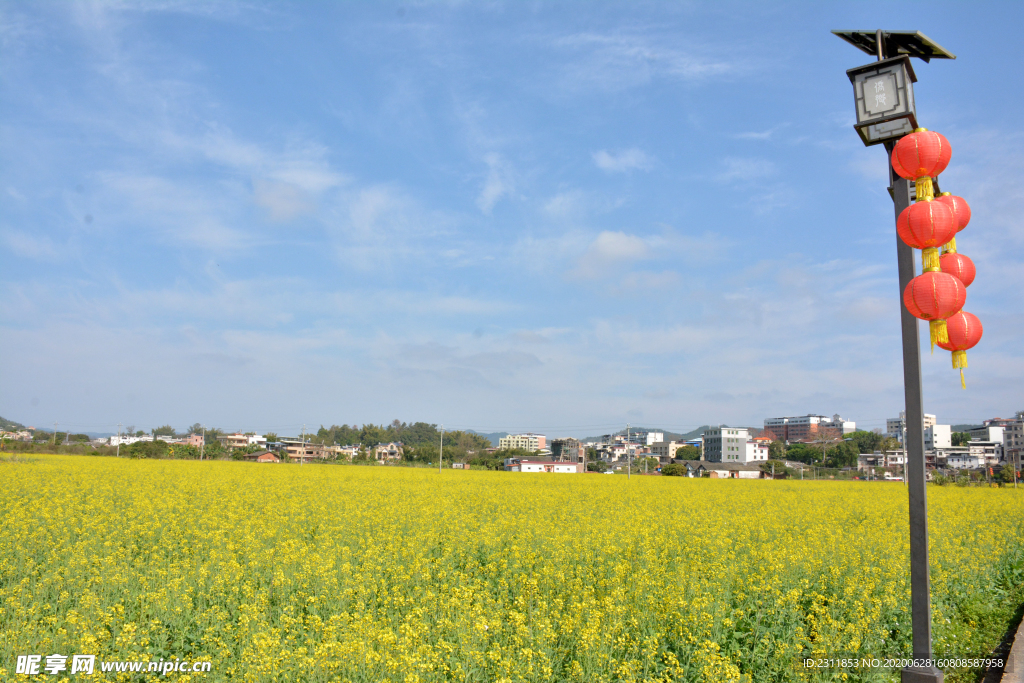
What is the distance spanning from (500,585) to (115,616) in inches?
159

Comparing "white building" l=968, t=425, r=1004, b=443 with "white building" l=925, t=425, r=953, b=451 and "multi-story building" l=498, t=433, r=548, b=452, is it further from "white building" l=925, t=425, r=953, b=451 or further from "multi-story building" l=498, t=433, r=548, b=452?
"multi-story building" l=498, t=433, r=548, b=452

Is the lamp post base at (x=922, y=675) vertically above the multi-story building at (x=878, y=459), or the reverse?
the lamp post base at (x=922, y=675)

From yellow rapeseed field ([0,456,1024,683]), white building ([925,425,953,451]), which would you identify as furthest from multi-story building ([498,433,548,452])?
yellow rapeseed field ([0,456,1024,683])

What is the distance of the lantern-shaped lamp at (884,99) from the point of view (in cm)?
429

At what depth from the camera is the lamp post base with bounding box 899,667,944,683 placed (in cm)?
390

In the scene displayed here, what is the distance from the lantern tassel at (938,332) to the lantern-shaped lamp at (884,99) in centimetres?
153

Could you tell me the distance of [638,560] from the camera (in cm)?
789

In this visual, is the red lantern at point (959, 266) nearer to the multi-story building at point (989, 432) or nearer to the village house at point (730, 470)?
the village house at point (730, 470)

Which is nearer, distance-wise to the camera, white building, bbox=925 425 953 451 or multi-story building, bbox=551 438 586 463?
multi-story building, bbox=551 438 586 463

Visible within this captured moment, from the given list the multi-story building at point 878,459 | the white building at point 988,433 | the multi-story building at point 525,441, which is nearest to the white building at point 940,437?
the white building at point 988,433

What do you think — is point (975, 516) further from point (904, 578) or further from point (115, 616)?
point (115, 616)

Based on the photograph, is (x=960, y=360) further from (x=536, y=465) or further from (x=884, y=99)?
(x=536, y=465)

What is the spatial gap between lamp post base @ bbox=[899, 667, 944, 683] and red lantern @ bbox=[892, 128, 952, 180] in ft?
12.2

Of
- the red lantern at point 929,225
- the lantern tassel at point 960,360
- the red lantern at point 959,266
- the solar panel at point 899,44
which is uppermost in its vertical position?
the solar panel at point 899,44
